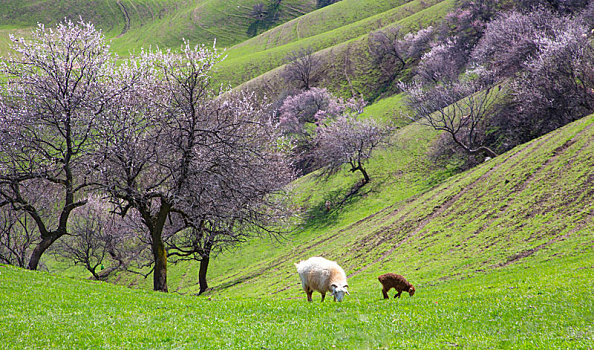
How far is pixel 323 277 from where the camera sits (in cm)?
1794

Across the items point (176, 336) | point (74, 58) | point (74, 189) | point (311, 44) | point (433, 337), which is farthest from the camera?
point (311, 44)

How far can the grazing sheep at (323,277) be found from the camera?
17.1 m

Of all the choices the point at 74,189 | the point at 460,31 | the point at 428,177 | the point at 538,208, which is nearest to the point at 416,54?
the point at 460,31

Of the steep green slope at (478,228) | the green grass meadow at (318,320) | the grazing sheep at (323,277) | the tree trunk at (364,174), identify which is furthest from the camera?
the tree trunk at (364,174)

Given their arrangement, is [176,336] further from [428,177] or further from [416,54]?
[416,54]

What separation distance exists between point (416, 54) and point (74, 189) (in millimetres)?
100292

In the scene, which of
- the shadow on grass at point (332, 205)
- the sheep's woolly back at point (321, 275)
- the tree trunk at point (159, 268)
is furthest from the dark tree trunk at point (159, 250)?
the shadow on grass at point (332, 205)

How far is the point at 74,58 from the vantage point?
27.3 meters

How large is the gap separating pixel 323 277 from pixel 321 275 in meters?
0.13

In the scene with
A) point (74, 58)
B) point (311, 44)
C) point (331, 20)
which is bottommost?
point (74, 58)

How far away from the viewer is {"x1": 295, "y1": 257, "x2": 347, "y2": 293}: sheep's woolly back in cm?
1762

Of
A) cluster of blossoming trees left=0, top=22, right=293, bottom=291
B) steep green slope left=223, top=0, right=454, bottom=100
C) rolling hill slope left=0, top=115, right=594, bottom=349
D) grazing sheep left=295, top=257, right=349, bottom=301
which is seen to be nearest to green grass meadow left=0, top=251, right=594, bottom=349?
rolling hill slope left=0, top=115, right=594, bottom=349

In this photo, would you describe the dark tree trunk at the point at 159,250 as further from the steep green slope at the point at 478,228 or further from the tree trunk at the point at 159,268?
the steep green slope at the point at 478,228

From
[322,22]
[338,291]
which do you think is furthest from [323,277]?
[322,22]
